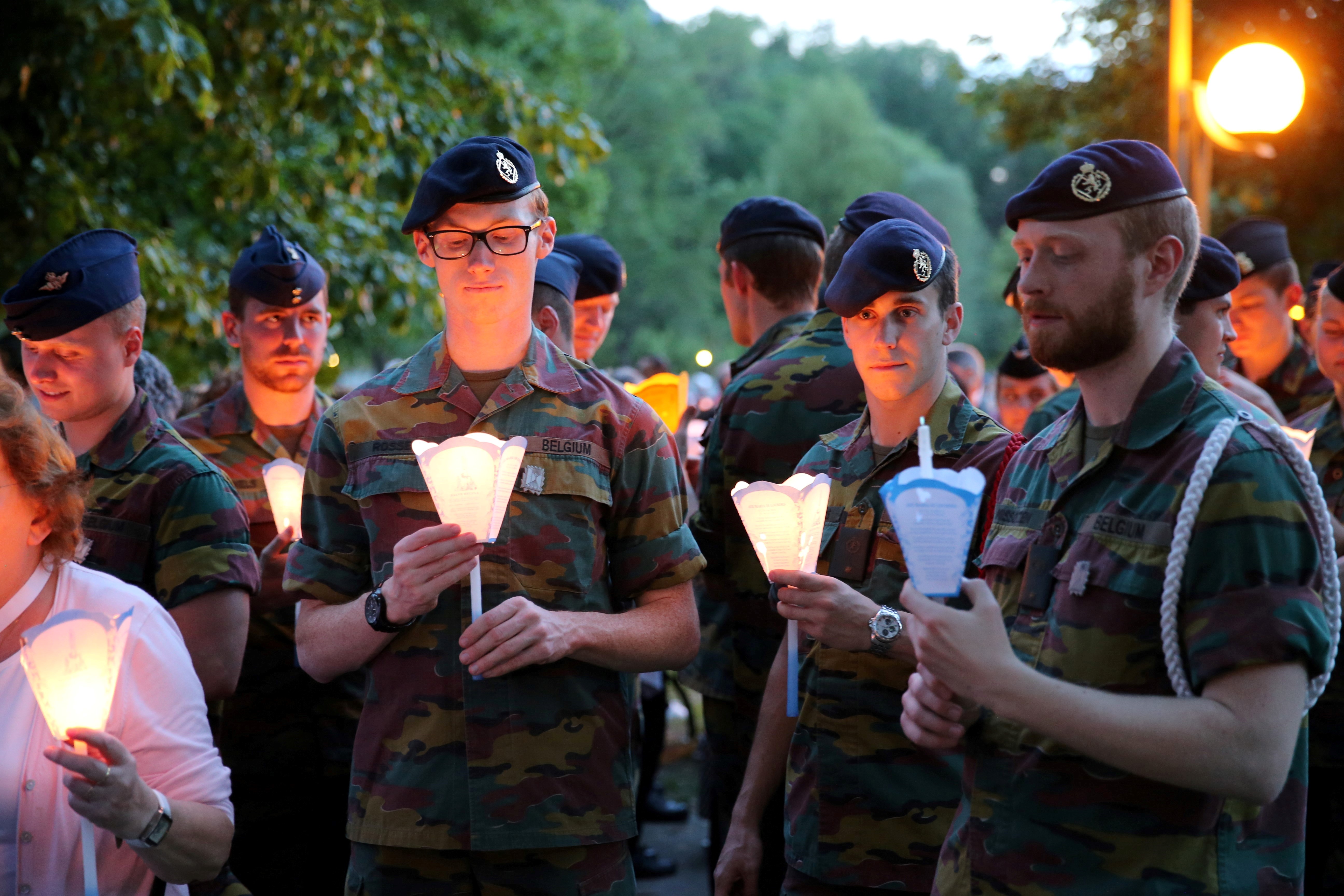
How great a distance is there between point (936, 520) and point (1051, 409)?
14.0 ft

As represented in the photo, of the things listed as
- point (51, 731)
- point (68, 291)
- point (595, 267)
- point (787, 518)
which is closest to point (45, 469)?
point (51, 731)

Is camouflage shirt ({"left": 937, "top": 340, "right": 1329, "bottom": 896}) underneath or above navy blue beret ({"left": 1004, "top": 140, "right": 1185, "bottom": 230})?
underneath

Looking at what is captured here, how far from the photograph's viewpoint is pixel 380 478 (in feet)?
10.6

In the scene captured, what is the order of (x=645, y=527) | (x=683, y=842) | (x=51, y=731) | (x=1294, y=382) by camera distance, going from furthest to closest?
1. (x=683, y=842)
2. (x=1294, y=382)
3. (x=645, y=527)
4. (x=51, y=731)

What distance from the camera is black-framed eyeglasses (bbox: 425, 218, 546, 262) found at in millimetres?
3238

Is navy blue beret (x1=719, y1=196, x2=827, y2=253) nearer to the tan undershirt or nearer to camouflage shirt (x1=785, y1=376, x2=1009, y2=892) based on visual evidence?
camouflage shirt (x1=785, y1=376, x2=1009, y2=892)

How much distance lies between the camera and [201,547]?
Answer: 3812 millimetres

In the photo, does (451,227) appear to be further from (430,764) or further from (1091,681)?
(1091,681)

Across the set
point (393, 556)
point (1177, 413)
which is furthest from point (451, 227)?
point (1177, 413)

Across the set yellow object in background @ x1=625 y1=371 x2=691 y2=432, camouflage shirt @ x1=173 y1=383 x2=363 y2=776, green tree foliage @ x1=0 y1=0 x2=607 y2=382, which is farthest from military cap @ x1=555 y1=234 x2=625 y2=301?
green tree foliage @ x1=0 y1=0 x2=607 y2=382

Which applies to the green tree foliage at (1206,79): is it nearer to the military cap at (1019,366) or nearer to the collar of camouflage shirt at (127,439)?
the military cap at (1019,366)

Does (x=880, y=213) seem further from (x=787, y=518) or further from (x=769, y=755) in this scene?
(x=769, y=755)

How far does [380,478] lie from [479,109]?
8.09m

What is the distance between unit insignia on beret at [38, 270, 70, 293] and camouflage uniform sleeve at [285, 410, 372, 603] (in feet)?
4.33
